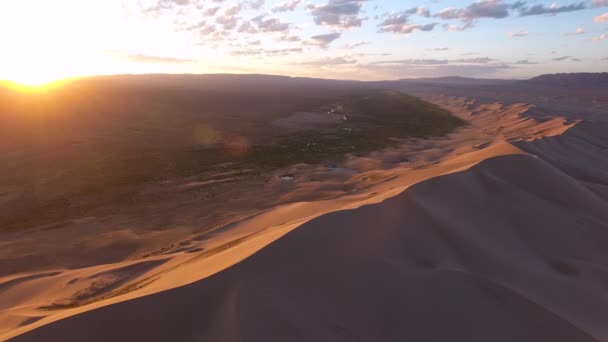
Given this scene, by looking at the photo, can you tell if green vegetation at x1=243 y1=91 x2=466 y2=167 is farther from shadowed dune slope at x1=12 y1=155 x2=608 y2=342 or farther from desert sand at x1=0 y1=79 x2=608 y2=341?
shadowed dune slope at x1=12 y1=155 x2=608 y2=342

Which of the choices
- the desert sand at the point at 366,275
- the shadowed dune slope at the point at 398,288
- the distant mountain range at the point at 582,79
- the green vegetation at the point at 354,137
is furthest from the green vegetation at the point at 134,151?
the distant mountain range at the point at 582,79

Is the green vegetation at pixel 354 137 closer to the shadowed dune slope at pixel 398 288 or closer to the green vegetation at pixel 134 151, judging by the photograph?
the green vegetation at pixel 134 151

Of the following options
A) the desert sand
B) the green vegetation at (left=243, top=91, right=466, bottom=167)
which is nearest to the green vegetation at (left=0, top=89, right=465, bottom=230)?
the green vegetation at (left=243, top=91, right=466, bottom=167)

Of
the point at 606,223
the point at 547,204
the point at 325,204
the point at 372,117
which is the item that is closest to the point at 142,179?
the point at 325,204

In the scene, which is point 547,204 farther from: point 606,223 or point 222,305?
point 222,305

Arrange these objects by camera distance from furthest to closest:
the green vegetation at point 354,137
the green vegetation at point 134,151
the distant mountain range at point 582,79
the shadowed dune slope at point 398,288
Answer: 1. the distant mountain range at point 582,79
2. the green vegetation at point 354,137
3. the green vegetation at point 134,151
4. the shadowed dune slope at point 398,288

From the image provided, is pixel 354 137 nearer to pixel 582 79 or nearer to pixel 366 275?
pixel 366 275

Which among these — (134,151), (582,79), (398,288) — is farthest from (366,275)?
(582,79)
